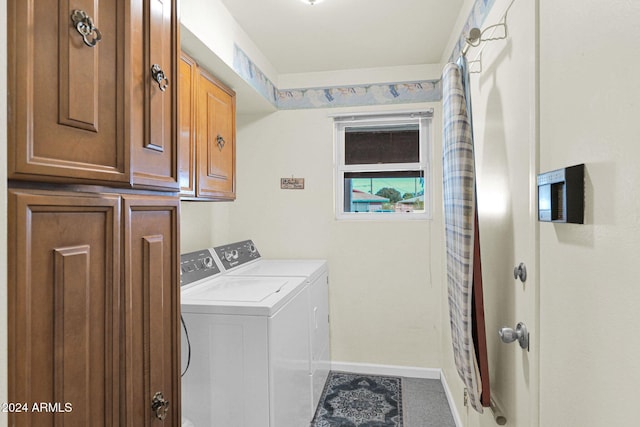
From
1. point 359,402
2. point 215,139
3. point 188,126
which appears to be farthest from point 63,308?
point 359,402

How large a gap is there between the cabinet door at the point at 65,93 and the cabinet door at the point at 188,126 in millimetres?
1161

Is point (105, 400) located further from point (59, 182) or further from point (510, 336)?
point (510, 336)

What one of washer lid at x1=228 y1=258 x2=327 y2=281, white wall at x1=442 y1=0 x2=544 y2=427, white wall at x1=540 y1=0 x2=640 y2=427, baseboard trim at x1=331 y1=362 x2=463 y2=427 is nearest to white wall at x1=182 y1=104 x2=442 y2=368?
baseboard trim at x1=331 y1=362 x2=463 y2=427

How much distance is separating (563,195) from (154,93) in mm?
962

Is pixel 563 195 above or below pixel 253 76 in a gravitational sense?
below

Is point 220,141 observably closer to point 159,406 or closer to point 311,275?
point 311,275

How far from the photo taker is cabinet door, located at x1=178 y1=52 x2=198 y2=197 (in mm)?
1834

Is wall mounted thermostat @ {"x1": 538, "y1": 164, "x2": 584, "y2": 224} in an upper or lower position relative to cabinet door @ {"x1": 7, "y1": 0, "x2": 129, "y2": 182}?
lower

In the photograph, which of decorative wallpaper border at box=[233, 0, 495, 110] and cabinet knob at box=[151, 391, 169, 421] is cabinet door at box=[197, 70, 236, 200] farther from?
cabinet knob at box=[151, 391, 169, 421]

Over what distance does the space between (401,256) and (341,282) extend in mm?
538

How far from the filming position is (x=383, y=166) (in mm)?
3006

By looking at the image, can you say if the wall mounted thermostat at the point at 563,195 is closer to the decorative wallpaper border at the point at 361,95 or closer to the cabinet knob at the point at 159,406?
the cabinet knob at the point at 159,406

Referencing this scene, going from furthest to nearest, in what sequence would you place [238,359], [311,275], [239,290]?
[311,275]
[239,290]
[238,359]

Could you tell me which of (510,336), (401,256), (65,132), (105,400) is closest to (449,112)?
(510,336)
